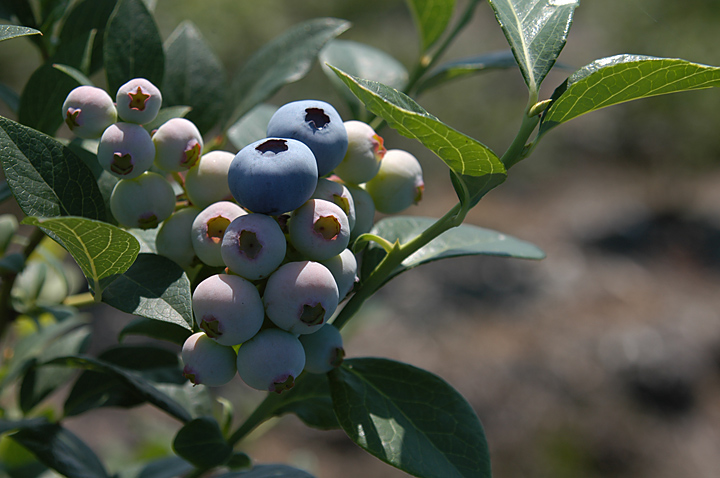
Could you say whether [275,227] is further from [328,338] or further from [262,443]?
[262,443]

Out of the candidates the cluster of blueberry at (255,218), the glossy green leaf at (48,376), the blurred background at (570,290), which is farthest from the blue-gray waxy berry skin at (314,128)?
the blurred background at (570,290)

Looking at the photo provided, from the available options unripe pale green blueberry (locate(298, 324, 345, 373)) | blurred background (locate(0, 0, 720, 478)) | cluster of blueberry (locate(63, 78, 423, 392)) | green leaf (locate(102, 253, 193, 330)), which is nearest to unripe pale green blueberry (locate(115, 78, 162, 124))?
cluster of blueberry (locate(63, 78, 423, 392))

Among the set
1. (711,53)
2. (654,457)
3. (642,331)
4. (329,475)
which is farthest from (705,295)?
(329,475)

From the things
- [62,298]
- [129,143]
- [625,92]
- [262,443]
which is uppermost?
Result: [625,92]

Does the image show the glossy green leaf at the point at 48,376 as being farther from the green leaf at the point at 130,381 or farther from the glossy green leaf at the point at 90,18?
the glossy green leaf at the point at 90,18

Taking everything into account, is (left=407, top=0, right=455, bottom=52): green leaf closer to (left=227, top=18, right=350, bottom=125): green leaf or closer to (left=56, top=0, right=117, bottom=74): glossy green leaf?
(left=227, top=18, right=350, bottom=125): green leaf
